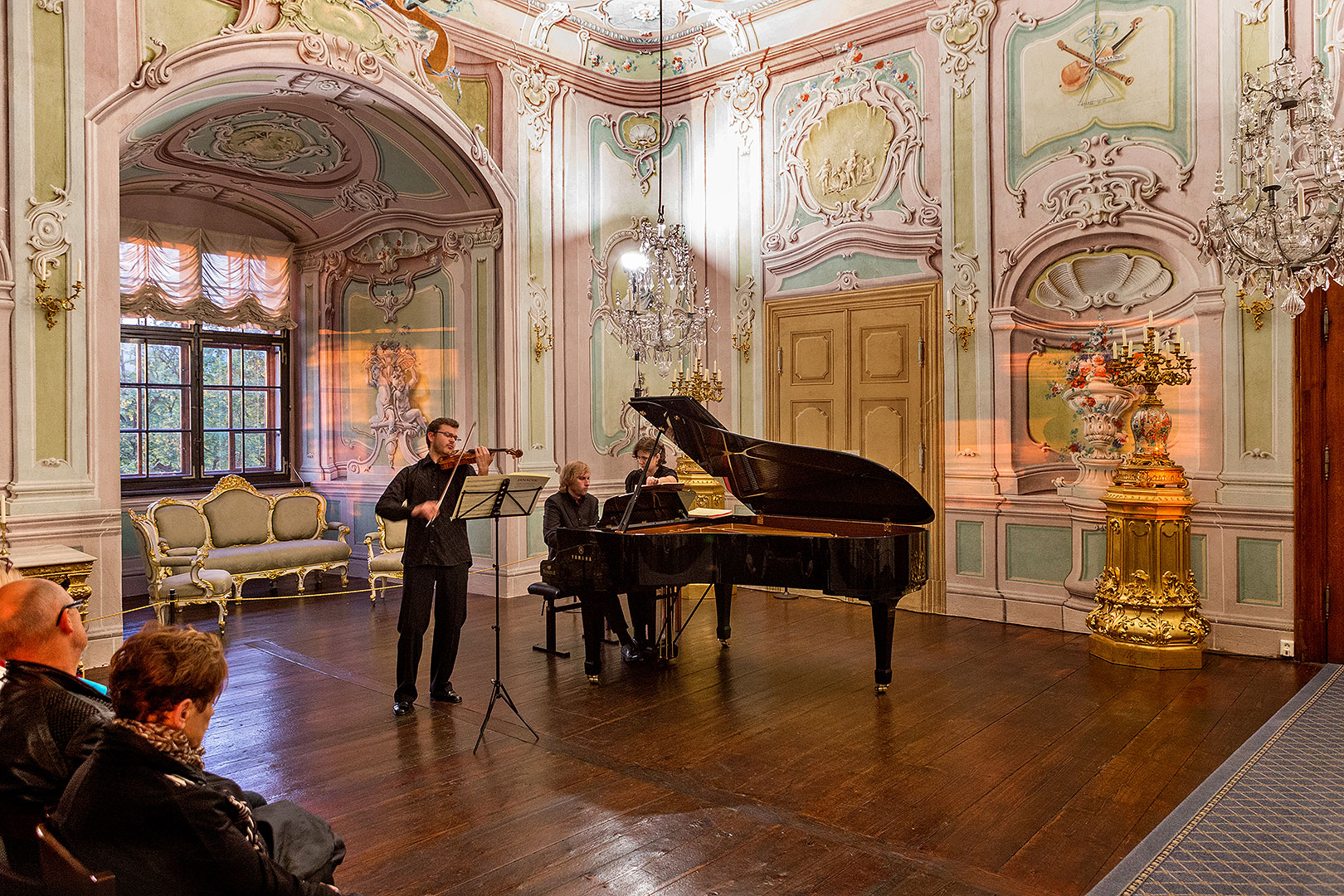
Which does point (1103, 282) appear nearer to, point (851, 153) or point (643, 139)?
point (851, 153)

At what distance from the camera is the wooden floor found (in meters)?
2.75

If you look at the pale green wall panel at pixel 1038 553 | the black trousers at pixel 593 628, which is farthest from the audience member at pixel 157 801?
the pale green wall panel at pixel 1038 553

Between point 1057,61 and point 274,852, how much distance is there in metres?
6.47

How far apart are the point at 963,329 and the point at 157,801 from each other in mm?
5901

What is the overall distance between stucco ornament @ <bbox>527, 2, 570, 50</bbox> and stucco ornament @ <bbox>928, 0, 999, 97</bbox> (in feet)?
9.72

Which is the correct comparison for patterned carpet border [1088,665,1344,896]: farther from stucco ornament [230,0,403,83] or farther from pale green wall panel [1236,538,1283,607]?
stucco ornament [230,0,403,83]

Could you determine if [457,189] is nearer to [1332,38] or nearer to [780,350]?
[780,350]

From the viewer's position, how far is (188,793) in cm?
162

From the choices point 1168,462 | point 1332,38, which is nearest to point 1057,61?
point 1332,38

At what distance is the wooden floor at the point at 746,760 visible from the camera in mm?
2750

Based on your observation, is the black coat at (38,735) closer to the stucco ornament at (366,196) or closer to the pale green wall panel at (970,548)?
the pale green wall panel at (970,548)

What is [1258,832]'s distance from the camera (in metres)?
2.94

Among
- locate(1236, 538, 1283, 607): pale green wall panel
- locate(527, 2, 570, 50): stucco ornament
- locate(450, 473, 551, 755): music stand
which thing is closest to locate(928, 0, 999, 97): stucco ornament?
locate(527, 2, 570, 50): stucco ornament

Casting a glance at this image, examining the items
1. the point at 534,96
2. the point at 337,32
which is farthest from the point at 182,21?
the point at 534,96
